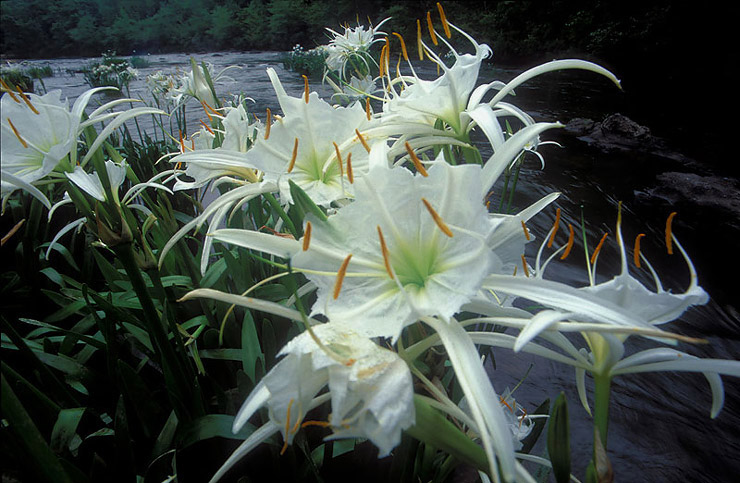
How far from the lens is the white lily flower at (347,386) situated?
14.2 inches

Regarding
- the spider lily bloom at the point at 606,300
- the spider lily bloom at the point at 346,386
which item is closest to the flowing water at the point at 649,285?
the spider lily bloom at the point at 606,300

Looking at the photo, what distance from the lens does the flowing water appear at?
145 centimetres

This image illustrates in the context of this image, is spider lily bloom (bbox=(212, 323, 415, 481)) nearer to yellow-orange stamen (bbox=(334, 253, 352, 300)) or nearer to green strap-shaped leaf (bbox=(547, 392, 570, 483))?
yellow-orange stamen (bbox=(334, 253, 352, 300))

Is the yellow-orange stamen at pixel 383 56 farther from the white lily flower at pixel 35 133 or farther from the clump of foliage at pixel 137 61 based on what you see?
the clump of foliage at pixel 137 61

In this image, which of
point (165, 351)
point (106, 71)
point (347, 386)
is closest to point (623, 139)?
point (165, 351)

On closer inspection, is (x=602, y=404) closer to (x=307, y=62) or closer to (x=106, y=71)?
(x=106, y=71)

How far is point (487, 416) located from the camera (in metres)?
0.36

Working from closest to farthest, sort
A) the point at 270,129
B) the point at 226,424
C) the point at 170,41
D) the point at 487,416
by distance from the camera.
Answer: the point at 487,416, the point at 270,129, the point at 226,424, the point at 170,41

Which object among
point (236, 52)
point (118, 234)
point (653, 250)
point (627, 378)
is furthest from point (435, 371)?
point (236, 52)

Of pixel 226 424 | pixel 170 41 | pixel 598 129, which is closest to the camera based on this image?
pixel 226 424

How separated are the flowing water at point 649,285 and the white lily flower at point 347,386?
50.6 inches

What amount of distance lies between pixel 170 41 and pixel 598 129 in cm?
536

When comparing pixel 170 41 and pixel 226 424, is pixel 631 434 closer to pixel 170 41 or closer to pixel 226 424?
pixel 226 424

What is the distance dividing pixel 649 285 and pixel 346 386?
277 centimetres
